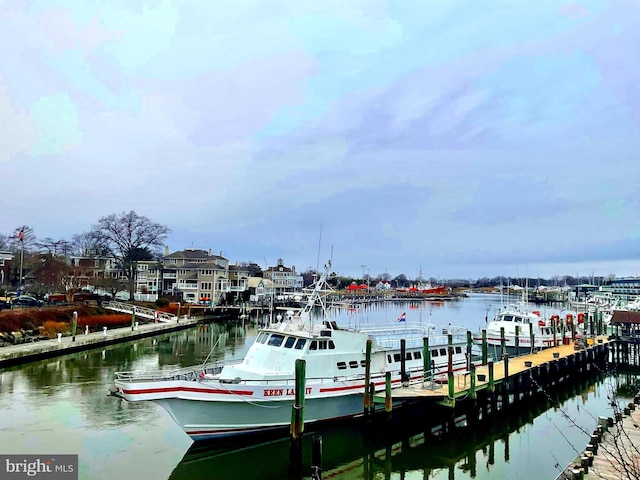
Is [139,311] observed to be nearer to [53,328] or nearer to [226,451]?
[53,328]

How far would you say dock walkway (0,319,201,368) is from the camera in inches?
1134

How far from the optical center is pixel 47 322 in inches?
1522

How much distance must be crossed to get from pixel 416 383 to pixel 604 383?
17772 millimetres

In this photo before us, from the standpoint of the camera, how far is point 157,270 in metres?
80.1

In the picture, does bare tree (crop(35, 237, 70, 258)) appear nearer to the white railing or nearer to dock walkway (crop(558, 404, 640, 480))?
the white railing

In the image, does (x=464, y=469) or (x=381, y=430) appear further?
(x=381, y=430)

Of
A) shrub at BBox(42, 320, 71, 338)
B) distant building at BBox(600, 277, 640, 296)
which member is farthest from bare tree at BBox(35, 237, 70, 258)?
distant building at BBox(600, 277, 640, 296)

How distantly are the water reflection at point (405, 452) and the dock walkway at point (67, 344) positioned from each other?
18.8m

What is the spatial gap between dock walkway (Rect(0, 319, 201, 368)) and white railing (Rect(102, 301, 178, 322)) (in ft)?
17.9

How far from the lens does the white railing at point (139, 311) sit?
53.2 meters

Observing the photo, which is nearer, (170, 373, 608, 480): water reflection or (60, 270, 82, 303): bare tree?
(170, 373, 608, 480): water reflection

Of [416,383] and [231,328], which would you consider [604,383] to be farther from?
[231,328]

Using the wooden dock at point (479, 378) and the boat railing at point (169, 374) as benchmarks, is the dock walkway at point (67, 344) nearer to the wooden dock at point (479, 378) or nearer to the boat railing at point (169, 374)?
the boat railing at point (169, 374)

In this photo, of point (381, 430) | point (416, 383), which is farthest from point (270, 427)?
point (416, 383)
